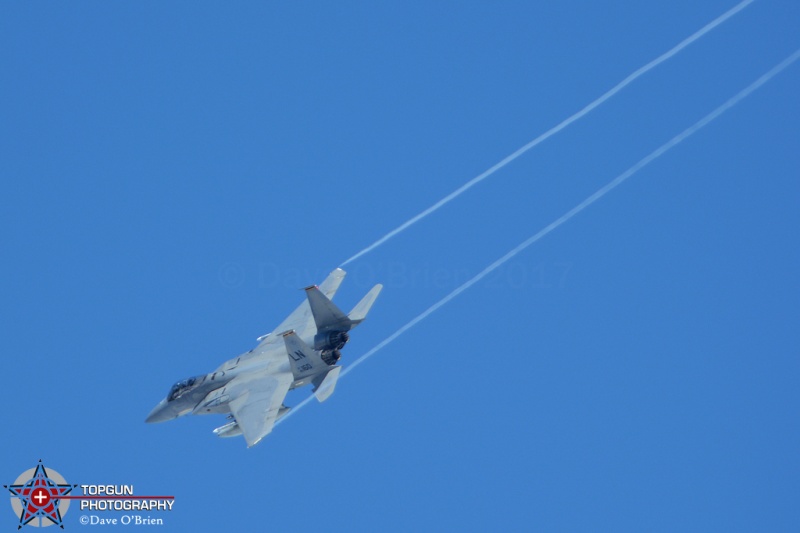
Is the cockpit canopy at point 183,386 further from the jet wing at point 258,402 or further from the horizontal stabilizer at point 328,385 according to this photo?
the horizontal stabilizer at point 328,385

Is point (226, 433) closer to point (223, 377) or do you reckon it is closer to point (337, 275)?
point (223, 377)

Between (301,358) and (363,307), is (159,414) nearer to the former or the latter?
(301,358)

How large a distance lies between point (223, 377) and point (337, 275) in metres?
6.31

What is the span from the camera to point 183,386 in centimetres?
5297

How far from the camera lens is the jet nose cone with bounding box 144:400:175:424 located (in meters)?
53.3

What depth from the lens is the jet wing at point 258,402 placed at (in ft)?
163

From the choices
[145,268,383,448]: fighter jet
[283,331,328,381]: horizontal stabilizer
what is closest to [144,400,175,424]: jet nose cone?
[145,268,383,448]: fighter jet

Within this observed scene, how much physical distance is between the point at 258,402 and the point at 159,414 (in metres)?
4.35

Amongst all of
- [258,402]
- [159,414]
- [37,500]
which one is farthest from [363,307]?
[37,500]

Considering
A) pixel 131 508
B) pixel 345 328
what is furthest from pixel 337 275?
pixel 131 508

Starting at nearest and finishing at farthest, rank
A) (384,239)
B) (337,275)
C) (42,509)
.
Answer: (42,509), (384,239), (337,275)

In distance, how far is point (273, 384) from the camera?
51.3 metres

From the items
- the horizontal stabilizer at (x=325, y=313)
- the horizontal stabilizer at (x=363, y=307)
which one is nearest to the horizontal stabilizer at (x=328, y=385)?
the horizontal stabilizer at (x=325, y=313)

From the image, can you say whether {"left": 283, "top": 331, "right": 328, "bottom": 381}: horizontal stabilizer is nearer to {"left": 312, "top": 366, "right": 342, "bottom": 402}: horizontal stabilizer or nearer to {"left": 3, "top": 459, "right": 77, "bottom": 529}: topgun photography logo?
{"left": 312, "top": 366, "right": 342, "bottom": 402}: horizontal stabilizer
